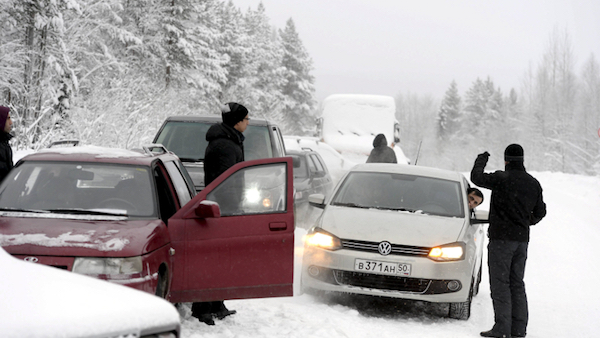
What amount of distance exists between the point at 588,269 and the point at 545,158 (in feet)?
182

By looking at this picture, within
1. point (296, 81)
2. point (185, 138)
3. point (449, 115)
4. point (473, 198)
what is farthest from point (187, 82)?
point (449, 115)

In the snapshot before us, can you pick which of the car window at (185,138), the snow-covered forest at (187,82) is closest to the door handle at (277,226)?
the car window at (185,138)

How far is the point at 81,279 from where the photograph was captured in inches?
109

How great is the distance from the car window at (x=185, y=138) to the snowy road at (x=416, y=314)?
2.15 meters

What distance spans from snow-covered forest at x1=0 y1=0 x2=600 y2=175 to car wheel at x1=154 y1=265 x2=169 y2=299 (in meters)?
7.97

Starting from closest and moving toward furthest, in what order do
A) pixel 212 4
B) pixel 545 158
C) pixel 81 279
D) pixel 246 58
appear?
pixel 81 279 < pixel 212 4 < pixel 246 58 < pixel 545 158

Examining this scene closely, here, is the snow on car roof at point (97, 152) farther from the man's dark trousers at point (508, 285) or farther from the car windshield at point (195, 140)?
the man's dark trousers at point (508, 285)

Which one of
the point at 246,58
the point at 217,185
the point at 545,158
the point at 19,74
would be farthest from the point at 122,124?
the point at 545,158

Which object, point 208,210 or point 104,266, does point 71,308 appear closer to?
point 104,266

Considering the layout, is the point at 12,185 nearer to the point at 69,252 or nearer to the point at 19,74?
the point at 69,252

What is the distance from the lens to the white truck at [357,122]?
832 inches

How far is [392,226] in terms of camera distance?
7176 millimetres

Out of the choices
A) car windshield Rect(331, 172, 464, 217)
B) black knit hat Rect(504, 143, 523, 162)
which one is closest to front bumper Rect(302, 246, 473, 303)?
car windshield Rect(331, 172, 464, 217)

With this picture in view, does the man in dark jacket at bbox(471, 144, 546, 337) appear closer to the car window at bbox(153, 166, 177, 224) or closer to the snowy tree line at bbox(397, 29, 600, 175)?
the car window at bbox(153, 166, 177, 224)
